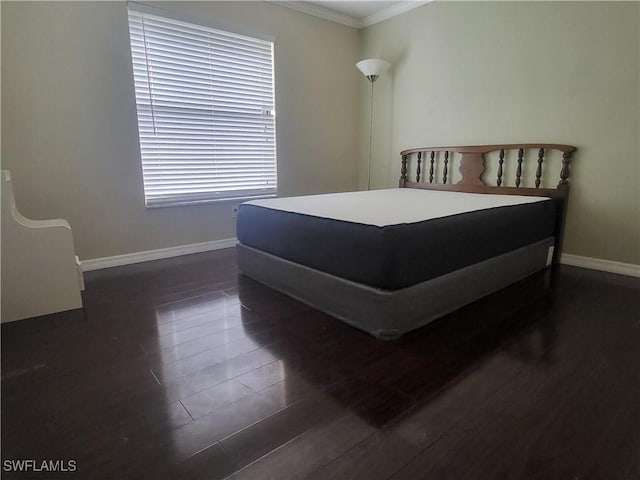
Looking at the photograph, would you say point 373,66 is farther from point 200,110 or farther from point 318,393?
point 318,393

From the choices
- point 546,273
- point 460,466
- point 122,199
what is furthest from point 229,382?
point 546,273

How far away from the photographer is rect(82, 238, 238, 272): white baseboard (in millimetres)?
2773

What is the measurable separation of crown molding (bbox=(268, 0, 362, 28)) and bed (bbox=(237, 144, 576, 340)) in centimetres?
207

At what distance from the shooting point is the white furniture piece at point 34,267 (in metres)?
1.82

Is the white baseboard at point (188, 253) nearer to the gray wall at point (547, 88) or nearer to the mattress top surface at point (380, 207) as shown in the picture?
the gray wall at point (547, 88)

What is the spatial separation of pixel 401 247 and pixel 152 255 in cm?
231

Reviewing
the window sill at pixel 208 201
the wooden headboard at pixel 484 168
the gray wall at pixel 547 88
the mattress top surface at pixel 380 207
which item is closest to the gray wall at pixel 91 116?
the window sill at pixel 208 201

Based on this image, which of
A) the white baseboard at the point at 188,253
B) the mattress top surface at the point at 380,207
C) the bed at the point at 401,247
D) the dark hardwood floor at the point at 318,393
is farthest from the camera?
the white baseboard at the point at 188,253

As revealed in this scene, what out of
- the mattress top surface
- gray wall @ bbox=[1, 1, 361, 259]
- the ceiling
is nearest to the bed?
the mattress top surface

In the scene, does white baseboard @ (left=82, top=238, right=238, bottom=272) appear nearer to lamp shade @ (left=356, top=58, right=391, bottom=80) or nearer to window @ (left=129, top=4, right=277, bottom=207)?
window @ (left=129, top=4, right=277, bottom=207)

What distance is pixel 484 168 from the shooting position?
3203 mm

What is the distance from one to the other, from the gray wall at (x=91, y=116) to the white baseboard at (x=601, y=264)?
2.77 meters

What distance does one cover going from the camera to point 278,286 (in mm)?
2232

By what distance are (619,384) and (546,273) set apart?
1.46m
